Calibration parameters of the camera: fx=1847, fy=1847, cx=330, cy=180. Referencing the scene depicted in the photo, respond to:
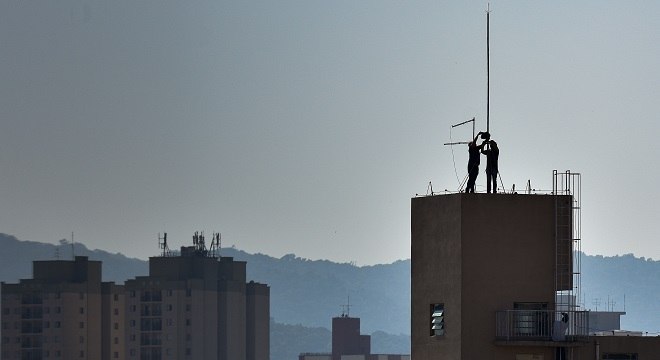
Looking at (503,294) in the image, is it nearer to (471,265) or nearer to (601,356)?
(471,265)

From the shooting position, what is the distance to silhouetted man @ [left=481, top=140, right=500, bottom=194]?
42719 mm

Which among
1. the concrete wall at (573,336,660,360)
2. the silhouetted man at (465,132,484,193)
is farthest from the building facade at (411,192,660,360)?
the concrete wall at (573,336,660,360)

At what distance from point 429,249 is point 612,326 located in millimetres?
148301

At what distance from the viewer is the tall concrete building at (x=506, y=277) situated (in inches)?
1630

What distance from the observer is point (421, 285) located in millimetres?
43188

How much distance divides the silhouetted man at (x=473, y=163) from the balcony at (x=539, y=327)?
10.3ft

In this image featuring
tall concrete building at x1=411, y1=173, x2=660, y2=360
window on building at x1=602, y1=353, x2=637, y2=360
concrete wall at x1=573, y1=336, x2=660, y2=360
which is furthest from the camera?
concrete wall at x1=573, y1=336, x2=660, y2=360

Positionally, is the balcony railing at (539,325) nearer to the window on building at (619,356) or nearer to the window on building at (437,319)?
the window on building at (437,319)

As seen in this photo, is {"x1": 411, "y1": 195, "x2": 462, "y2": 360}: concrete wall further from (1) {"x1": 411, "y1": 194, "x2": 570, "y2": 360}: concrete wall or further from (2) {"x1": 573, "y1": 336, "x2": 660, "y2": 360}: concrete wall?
(2) {"x1": 573, "y1": 336, "x2": 660, "y2": 360}: concrete wall

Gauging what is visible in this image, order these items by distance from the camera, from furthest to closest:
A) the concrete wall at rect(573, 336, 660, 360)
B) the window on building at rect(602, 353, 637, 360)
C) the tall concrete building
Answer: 1. the concrete wall at rect(573, 336, 660, 360)
2. the window on building at rect(602, 353, 637, 360)
3. the tall concrete building

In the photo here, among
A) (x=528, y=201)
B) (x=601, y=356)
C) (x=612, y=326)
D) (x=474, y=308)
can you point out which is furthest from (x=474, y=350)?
(x=612, y=326)

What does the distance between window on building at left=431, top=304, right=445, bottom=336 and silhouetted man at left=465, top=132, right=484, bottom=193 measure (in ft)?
9.08

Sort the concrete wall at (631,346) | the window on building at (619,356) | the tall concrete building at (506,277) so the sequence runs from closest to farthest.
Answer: the tall concrete building at (506,277) < the window on building at (619,356) < the concrete wall at (631,346)

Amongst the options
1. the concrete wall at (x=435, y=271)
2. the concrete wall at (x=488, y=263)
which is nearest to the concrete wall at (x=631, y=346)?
the concrete wall at (x=435, y=271)
